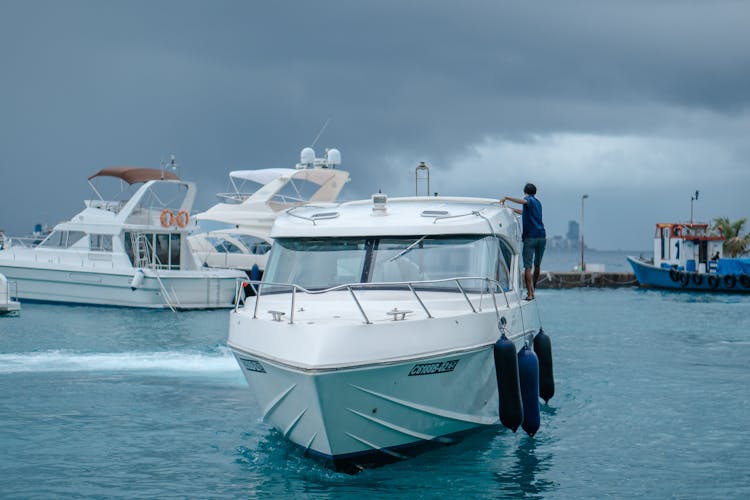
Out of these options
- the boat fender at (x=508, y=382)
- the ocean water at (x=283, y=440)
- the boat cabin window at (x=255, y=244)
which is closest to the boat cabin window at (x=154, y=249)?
the boat cabin window at (x=255, y=244)

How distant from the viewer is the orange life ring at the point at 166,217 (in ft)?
126

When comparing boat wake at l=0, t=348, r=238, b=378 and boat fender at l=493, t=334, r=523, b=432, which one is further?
boat wake at l=0, t=348, r=238, b=378

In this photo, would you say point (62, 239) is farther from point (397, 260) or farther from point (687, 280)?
point (687, 280)

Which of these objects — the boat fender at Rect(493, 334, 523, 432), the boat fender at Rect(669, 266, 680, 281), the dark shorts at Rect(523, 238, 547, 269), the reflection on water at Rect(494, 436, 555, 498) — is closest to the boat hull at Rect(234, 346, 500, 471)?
the boat fender at Rect(493, 334, 523, 432)

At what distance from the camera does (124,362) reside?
70.3 feet

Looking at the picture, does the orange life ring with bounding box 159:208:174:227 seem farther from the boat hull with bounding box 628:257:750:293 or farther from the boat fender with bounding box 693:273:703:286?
the boat fender with bounding box 693:273:703:286

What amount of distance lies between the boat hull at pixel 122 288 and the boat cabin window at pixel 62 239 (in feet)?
5.24

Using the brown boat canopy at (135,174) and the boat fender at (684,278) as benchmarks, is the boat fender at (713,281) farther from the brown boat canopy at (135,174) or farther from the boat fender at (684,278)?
the brown boat canopy at (135,174)

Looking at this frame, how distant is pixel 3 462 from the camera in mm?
11586

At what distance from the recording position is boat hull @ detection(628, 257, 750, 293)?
61.2 m

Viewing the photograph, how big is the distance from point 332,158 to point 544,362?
3677 cm

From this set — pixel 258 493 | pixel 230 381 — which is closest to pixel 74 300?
pixel 230 381

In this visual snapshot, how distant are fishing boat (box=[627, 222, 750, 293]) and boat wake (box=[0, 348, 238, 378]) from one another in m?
47.5

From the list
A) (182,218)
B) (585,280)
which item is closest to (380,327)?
(182,218)
